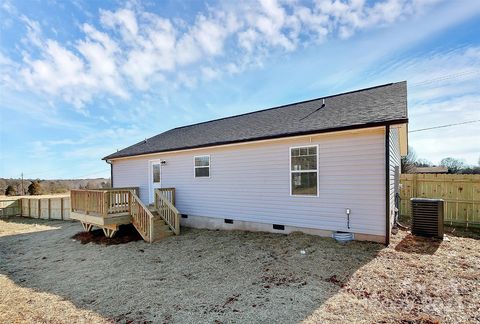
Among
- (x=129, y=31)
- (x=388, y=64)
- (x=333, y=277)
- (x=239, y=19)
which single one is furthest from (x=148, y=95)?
(x=333, y=277)

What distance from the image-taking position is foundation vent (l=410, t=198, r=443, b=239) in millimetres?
6855

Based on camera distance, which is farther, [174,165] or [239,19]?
[174,165]

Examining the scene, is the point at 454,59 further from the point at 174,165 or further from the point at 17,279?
the point at 17,279

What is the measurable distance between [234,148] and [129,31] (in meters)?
5.80

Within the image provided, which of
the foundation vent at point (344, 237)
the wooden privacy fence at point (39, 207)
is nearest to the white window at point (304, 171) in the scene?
the foundation vent at point (344, 237)

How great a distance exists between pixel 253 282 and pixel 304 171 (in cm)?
369

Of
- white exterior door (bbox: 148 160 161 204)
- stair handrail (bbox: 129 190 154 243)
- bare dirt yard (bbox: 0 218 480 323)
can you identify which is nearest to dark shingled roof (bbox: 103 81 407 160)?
white exterior door (bbox: 148 160 161 204)

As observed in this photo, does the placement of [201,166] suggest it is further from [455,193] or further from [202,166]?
[455,193]

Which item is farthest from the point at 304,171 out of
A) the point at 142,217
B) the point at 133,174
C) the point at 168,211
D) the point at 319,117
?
the point at 133,174

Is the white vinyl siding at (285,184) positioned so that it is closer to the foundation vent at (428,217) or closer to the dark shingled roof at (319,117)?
the dark shingled roof at (319,117)

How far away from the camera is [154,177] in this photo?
→ 11609 mm

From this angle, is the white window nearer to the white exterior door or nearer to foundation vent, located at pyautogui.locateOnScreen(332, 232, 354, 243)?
foundation vent, located at pyautogui.locateOnScreen(332, 232, 354, 243)

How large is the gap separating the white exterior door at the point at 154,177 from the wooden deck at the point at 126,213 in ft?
6.25

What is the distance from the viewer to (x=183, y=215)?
408 inches
